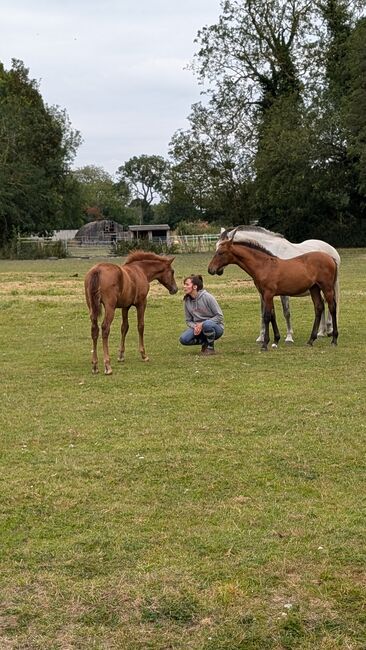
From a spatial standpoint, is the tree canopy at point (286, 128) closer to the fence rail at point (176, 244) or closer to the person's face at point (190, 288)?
the fence rail at point (176, 244)

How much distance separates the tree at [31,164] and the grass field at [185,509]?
166 ft

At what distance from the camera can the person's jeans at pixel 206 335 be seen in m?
11.6

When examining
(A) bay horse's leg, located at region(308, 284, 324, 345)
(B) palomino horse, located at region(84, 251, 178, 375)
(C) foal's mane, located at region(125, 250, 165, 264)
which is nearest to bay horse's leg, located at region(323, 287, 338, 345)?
(A) bay horse's leg, located at region(308, 284, 324, 345)

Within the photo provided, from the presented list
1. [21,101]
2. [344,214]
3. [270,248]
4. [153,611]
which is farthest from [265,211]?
[153,611]

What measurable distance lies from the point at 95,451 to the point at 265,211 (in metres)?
48.8

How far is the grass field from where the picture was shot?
11.5 feet

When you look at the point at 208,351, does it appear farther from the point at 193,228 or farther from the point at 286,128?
the point at 193,228

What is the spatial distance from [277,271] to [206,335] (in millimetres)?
1625

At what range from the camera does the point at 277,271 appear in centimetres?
1212

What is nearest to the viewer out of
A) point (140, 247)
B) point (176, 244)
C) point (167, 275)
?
point (167, 275)

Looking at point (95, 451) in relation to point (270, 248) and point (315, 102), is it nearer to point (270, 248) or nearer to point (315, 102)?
point (270, 248)

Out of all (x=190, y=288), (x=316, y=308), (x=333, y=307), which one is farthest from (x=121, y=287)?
(x=333, y=307)

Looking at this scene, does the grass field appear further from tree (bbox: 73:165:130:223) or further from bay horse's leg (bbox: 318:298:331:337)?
tree (bbox: 73:165:130:223)

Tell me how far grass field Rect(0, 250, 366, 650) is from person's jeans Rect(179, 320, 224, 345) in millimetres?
1421
